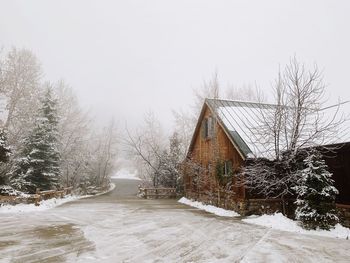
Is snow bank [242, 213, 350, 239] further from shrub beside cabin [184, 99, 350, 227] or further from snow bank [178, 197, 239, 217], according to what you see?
snow bank [178, 197, 239, 217]

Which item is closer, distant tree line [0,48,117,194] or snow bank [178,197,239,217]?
snow bank [178,197,239,217]

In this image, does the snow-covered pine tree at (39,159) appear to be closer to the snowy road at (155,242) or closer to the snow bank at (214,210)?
the snowy road at (155,242)

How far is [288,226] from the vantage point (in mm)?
12828

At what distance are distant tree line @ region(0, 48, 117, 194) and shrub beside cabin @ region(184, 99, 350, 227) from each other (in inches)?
438

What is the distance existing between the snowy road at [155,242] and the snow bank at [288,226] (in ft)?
2.41

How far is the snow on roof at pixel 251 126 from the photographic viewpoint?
1474cm

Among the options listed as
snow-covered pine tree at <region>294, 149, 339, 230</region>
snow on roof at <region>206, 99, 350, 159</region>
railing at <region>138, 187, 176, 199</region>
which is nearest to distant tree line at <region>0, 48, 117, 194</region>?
railing at <region>138, 187, 176, 199</region>

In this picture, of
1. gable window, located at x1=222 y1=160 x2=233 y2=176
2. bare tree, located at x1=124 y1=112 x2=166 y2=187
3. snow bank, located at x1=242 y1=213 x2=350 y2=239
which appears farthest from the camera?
bare tree, located at x1=124 y1=112 x2=166 y2=187

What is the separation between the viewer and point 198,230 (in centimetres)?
1228

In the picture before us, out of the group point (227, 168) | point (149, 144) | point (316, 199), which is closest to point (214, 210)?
point (227, 168)

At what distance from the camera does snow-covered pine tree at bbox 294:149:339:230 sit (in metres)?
12.2

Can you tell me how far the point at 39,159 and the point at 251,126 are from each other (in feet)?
49.8

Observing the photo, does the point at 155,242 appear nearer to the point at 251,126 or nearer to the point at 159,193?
the point at 251,126

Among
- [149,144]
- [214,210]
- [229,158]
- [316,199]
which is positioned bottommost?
[214,210]
